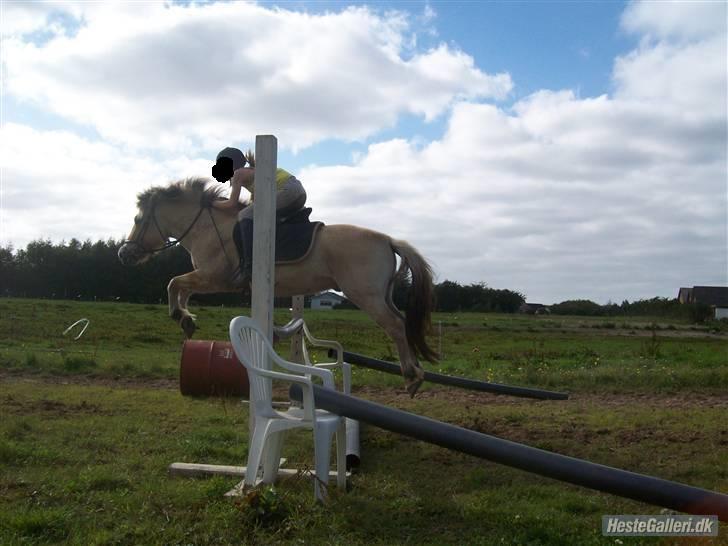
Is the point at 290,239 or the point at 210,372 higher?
the point at 290,239

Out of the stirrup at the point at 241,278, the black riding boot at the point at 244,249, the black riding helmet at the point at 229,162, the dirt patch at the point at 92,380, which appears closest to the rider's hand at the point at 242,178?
the black riding helmet at the point at 229,162

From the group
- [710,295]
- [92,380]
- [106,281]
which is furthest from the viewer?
[710,295]

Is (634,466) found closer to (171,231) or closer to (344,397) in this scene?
(344,397)

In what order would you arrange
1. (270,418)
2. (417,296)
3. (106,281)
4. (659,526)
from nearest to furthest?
(659,526) < (270,418) < (417,296) < (106,281)

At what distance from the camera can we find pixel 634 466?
14.5 feet

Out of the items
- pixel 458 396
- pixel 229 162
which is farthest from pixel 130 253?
pixel 458 396

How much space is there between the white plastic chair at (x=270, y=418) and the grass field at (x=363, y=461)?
0.54 feet

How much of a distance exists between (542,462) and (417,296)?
274cm

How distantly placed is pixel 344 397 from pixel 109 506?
1303mm

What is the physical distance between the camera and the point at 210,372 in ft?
24.6

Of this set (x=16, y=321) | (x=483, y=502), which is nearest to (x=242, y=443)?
(x=483, y=502)

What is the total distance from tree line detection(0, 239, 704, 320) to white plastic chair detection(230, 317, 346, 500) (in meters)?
7.91

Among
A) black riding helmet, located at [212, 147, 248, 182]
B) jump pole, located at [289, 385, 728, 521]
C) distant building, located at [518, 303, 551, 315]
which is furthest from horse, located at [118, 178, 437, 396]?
distant building, located at [518, 303, 551, 315]

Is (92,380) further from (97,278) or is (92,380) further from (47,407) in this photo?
(97,278)
